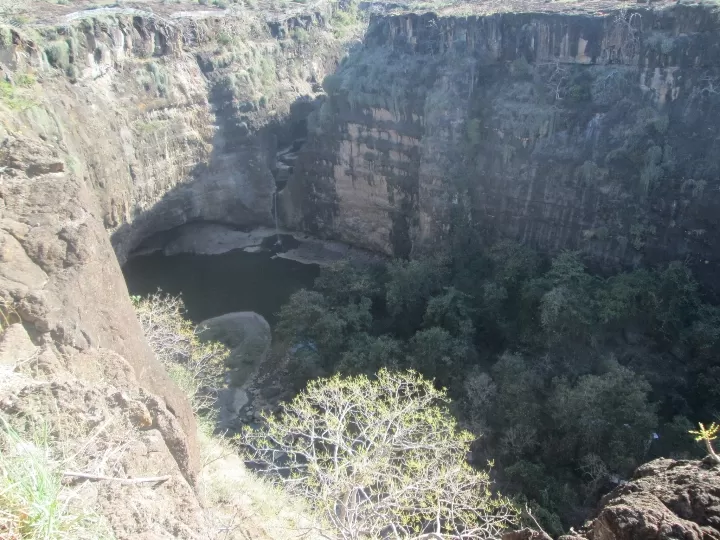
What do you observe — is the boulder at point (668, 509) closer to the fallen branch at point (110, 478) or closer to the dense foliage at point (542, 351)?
the fallen branch at point (110, 478)

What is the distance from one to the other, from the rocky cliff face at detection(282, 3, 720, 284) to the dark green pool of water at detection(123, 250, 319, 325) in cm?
472

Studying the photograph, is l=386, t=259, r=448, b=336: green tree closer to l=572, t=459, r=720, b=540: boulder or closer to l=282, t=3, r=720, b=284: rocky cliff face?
l=282, t=3, r=720, b=284: rocky cliff face

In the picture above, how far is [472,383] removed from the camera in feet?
71.9

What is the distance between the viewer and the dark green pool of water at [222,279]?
32219 millimetres

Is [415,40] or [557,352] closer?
[557,352]

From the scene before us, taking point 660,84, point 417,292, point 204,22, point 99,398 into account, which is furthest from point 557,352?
point 204,22

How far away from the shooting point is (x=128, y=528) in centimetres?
724

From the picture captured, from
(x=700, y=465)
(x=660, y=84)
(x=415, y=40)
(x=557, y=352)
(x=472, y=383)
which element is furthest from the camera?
(x=415, y=40)

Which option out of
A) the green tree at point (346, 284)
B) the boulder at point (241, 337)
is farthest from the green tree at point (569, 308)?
the boulder at point (241, 337)

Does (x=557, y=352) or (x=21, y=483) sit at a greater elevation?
(x=21, y=483)

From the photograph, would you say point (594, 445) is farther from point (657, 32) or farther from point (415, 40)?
point (415, 40)

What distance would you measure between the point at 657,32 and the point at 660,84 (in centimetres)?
234

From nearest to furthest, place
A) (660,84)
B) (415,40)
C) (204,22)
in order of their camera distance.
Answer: (660,84)
(415,40)
(204,22)

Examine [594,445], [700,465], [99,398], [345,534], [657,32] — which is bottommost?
[594,445]
